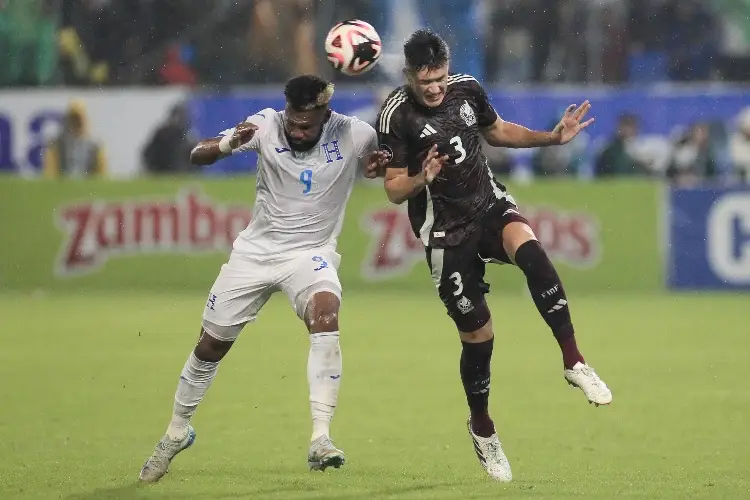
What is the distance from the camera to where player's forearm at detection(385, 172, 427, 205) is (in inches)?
296

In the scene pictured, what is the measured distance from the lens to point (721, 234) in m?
19.1

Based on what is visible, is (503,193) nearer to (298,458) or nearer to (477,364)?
(477,364)

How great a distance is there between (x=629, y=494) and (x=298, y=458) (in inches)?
89.9

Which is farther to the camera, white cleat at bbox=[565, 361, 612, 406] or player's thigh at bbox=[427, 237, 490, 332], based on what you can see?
player's thigh at bbox=[427, 237, 490, 332]

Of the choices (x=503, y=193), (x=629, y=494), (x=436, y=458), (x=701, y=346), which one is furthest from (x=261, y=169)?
(x=701, y=346)

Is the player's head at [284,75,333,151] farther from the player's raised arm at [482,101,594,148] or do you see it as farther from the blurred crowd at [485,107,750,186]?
the blurred crowd at [485,107,750,186]

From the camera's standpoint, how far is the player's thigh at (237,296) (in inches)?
315

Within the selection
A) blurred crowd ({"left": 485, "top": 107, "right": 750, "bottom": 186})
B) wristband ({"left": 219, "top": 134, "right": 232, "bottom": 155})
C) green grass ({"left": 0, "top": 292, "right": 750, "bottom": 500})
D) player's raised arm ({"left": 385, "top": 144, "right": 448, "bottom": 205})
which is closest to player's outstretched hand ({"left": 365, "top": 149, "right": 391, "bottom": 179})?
player's raised arm ({"left": 385, "top": 144, "right": 448, "bottom": 205})

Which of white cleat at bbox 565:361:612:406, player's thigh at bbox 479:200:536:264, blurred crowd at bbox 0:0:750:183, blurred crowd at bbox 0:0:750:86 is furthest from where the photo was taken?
blurred crowd at bbox 0:0:750:86

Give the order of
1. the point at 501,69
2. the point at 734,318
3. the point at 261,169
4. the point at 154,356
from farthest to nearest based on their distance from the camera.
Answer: the point at 501,69 < the point at 734,318 < the point at 154,356 < the point at 261,169

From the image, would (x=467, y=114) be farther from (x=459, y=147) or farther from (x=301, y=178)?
(x=301, y=178)

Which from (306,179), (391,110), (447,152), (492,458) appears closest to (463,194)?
(447,152)

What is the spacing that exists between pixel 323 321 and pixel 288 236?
0.61 metres

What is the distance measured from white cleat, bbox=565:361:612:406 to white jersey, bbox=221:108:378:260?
1.67 m
